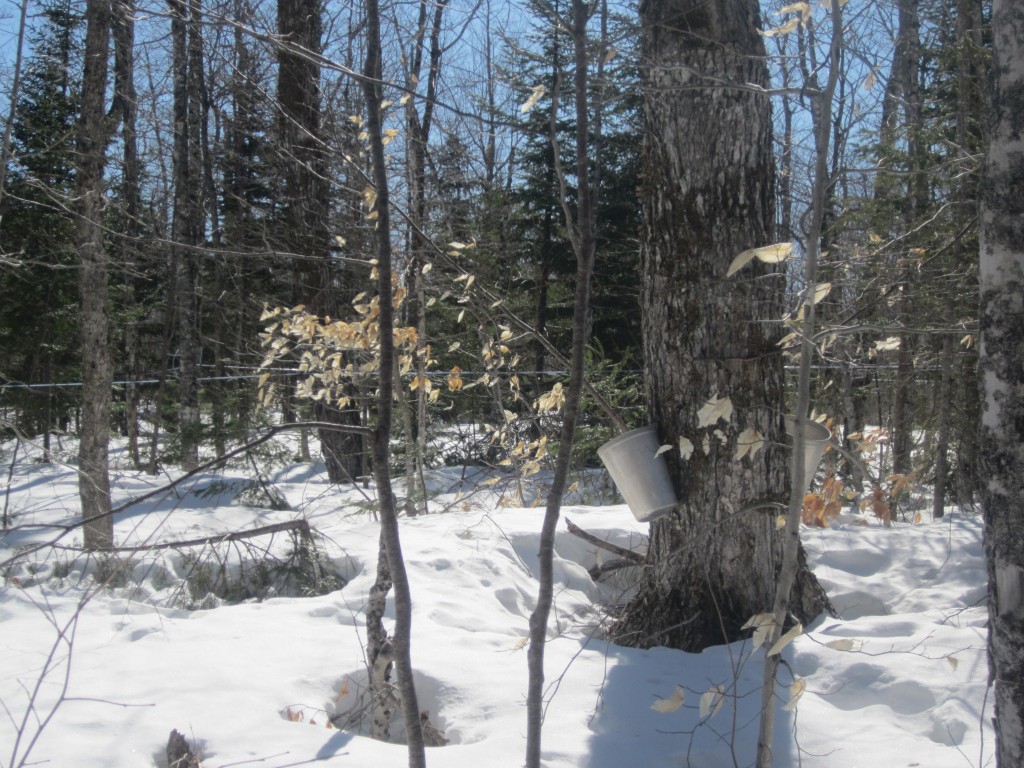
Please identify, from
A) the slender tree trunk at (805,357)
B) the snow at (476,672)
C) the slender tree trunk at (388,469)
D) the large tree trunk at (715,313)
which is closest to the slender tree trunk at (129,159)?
the snow at (476,672)

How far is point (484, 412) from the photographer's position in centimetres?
1149

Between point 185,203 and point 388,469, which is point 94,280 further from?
point 185,203

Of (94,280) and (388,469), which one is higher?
→ (94,280)

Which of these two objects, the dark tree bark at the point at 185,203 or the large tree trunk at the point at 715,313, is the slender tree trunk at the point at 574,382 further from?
the dark tree bark at the point at 185,203

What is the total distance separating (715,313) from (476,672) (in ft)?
5.79

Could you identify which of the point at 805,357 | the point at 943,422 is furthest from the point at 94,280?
the point at 943,422

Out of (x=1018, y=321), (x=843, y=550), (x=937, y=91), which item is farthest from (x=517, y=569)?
(x=937, y=91)

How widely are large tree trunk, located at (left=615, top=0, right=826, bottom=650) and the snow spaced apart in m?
0.33

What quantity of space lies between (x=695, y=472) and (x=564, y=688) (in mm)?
1075

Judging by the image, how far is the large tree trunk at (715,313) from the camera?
337 centimetres

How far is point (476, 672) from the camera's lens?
309 centimetres

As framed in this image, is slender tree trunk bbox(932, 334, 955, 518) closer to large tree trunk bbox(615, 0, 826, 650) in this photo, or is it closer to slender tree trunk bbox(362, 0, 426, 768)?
large tree trunk bbox(615, 0, 826, 650)

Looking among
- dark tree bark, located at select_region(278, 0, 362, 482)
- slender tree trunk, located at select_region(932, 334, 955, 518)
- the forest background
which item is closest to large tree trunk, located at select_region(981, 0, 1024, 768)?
the forest background

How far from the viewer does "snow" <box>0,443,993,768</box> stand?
2441 millimetres
